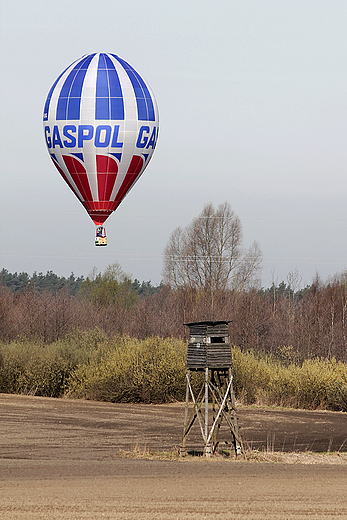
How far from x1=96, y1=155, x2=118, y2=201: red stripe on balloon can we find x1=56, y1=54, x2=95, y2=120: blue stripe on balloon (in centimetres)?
165

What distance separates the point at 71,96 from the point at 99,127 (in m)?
1.41

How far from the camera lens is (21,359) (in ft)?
119

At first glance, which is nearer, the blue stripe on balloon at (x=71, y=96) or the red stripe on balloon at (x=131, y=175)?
the blue stripe on balloon at (x=71, y=96)

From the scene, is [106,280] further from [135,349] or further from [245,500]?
[245,500]

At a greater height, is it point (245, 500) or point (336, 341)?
point (336, 341)

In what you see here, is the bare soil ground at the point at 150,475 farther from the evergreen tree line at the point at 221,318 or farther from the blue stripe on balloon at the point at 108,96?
the evergreen tree line at the point at 221,318

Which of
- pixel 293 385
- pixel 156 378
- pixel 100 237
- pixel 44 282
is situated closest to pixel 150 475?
pixel 100 237

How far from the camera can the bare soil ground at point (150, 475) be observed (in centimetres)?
1199

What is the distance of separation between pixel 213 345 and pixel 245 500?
545 cm

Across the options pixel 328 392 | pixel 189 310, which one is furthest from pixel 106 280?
pixel 328 392

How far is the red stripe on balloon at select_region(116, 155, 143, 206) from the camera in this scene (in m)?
23.9

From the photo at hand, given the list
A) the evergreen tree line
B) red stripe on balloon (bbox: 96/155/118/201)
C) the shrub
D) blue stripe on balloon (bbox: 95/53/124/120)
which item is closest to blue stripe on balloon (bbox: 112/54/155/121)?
blue stripe on balloon (bbox: 95/53/124/120)

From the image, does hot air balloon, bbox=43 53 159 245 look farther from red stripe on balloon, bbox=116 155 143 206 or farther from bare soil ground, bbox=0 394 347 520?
bare soil ground, bbox=0 394 347 520

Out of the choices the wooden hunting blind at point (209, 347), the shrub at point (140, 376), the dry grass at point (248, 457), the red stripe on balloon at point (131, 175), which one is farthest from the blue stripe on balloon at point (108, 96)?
the shrub at point (140, 376)
